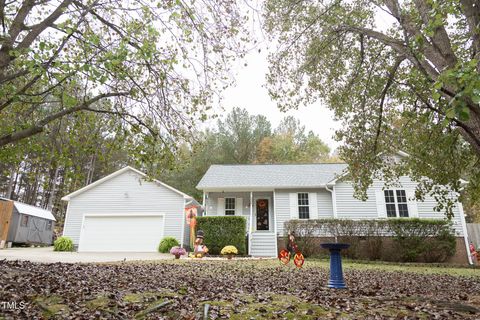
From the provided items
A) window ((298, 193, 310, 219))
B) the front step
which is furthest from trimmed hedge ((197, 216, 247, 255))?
window ((298, 193, 310, 219))

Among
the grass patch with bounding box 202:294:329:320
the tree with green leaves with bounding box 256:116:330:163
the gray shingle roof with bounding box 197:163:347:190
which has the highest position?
the tree with green leaves with bounding box 256:116:330:163

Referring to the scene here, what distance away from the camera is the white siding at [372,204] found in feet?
51.7

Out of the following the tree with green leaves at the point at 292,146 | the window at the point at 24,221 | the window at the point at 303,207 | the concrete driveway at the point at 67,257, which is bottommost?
the concrete driveway at the point at 67,257

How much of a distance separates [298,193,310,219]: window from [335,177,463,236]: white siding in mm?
1607

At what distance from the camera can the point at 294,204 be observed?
16922 mm

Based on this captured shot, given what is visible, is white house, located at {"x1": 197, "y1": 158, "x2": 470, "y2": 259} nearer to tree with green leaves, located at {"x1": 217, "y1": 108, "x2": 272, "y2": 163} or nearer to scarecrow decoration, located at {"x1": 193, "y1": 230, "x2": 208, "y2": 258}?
scarecrow decoration, located at {"x1": 193, "y1": 230, "x2": 208, "y2": 258}

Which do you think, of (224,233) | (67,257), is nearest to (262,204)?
(224,233)

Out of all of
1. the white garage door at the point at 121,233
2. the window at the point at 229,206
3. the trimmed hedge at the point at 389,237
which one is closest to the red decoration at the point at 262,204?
the window at the point at 229,206

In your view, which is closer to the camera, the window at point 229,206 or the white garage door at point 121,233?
the white garage door at point 121,233

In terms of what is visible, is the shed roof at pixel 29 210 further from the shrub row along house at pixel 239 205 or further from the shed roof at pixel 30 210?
the shrub row along house at pixel 239 205

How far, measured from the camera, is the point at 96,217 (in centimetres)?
1867

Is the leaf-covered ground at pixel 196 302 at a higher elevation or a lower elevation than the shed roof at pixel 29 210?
lower

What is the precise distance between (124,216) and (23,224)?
7.58 metres

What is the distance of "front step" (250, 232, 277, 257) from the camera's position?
15.8 metres
